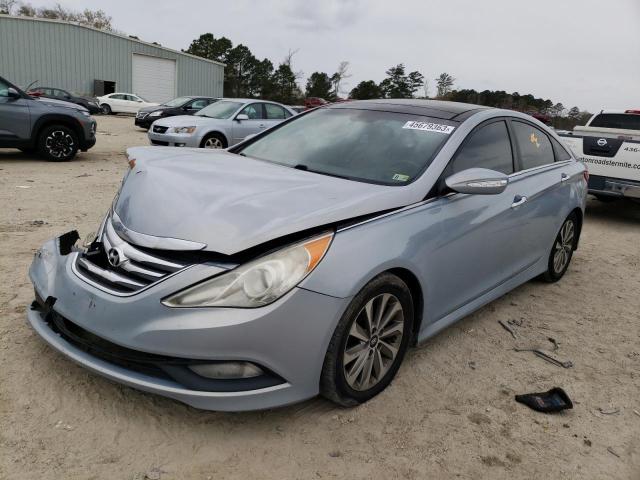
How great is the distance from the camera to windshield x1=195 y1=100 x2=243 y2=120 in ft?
39.7

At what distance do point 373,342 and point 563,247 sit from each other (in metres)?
2.87

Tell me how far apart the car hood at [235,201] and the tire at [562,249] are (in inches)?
92.6

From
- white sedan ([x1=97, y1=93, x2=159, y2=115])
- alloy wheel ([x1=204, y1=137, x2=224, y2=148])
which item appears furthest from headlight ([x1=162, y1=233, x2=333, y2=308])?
white sedan ([x1=97, y1=93, x2=159, y2=115])

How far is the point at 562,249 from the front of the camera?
4.83m

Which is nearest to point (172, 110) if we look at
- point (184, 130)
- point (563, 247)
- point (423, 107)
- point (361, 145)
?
point (184, 130)

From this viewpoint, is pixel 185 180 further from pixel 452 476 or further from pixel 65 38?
pixel 65 38

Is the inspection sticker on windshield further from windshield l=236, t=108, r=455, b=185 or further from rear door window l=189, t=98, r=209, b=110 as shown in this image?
rear door window l=189, t=98, r=209, b=110

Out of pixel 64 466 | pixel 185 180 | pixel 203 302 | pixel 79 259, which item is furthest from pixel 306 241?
pixel 64 466

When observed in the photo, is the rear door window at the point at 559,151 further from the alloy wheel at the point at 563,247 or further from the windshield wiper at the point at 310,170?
the windshield wiper at the point at 310,170

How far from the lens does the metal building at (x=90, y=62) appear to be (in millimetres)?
33469

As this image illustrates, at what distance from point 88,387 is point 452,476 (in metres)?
1.76

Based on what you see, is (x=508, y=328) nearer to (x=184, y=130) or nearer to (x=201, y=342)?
(x=201, y=342)

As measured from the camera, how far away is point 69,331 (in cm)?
253

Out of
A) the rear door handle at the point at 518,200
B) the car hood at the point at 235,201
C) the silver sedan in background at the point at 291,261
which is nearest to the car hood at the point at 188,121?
the silver sedan in background at the point at 291,261
